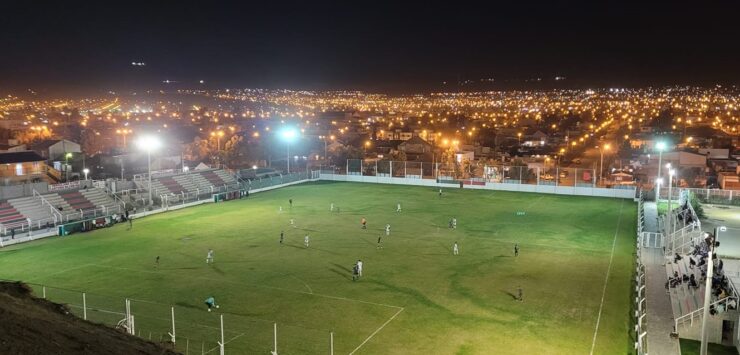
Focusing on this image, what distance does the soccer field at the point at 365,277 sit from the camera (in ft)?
62.6

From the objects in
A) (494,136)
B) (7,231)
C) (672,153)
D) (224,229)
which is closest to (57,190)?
(7,231)

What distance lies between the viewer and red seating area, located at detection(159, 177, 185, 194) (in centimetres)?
5041

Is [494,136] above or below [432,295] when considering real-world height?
above

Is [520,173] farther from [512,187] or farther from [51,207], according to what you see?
[51,207]

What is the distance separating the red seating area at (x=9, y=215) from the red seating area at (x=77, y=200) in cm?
400

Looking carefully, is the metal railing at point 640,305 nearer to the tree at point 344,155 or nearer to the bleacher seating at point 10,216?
the bleacher seating at point 10,216

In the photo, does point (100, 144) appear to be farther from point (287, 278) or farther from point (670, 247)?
point (670, 247)

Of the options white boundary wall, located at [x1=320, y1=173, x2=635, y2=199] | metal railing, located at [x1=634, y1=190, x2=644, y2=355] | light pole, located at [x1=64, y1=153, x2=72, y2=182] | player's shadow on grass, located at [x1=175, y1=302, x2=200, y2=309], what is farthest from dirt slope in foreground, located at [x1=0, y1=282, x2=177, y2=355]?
white boundary wall, located at [x1=320, y1=173, x2=635, y2=199]

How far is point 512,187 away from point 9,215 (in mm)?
43356

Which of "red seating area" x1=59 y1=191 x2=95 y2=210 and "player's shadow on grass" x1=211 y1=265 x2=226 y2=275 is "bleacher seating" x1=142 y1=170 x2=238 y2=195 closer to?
"red seating area" x1=59 y1=191 x2=95 y2=210

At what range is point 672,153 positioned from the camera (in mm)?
66562

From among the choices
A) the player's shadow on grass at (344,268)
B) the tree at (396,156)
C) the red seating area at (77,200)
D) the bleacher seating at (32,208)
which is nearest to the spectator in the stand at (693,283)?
the player's shadow on grass at (344,268)

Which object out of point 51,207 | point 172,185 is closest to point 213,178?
point 172,185

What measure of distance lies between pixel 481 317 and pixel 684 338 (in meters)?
6.82
